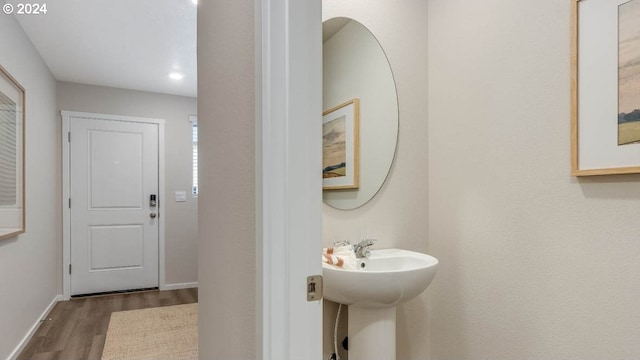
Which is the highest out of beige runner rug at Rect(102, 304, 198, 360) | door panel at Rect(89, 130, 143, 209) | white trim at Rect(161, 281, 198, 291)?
door panel at Rect(89, 130, 143, 209)

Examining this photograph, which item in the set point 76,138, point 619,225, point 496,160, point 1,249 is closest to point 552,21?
point 496,160

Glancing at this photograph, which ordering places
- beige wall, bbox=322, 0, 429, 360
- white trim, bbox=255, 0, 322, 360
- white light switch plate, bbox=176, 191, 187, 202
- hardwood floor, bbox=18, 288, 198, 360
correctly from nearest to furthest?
white trim, bbox=255, 0, 322, 360 < beige wall, bbox=322, 0, 429, 360 < hardwood floor, bbox=18, 288, 198, 360 < white light switch plate, bbox=176, 191, 187, 202

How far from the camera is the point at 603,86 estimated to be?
1317mm

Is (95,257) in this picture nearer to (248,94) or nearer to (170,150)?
(170,150)

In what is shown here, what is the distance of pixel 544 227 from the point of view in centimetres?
149

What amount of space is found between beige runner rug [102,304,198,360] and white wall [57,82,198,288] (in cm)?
86

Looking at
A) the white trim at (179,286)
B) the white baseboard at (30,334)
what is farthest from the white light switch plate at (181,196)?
the white baseboard at (30,334)

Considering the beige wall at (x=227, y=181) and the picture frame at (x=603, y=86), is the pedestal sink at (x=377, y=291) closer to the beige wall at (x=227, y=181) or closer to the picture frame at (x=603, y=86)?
the beige wall at (x=227, y=181)

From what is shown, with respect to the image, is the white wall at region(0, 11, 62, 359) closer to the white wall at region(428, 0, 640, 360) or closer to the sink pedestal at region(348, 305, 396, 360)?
the sink pedestal at region(348, 305, 396, 360)

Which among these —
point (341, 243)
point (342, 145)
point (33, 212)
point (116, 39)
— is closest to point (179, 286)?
point (33, 212)

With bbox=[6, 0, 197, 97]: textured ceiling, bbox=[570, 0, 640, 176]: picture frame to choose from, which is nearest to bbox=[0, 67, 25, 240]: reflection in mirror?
bbox=[6, 0, 197, 97]: textured ceiling

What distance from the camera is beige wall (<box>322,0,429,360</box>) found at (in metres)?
1.94

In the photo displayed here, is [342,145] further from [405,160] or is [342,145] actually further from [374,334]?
[374,334]

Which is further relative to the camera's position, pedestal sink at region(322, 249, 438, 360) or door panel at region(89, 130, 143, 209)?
door panel at region(89, 130, 143, 209)
